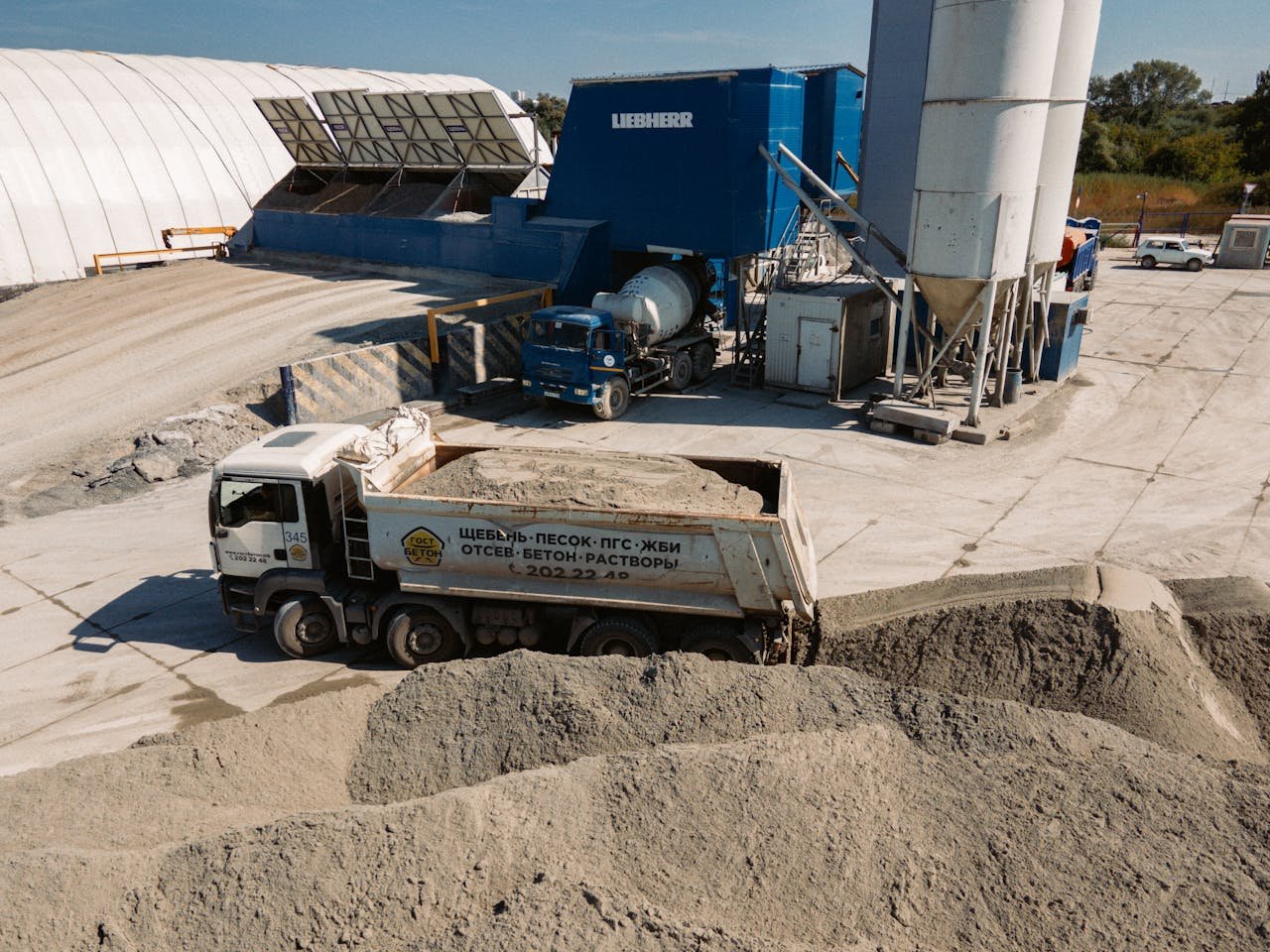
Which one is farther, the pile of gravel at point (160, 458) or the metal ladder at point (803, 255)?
the metal ladder at point (803, 255)

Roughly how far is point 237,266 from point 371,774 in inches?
1104

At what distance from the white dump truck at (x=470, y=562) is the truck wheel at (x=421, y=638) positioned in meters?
0.02

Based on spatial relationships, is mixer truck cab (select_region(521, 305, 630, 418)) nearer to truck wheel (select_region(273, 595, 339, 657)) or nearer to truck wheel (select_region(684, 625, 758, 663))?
truck wheel (select_region(273, 595, 339, 657))

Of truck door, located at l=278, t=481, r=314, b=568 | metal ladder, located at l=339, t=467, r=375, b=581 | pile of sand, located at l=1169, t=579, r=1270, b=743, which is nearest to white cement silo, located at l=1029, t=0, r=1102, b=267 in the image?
pile of sand, located at l=1169, t=579, r=1270, b=743

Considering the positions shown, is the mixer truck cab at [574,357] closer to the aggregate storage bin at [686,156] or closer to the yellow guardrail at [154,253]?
the aggregate storage bin at [686,156]

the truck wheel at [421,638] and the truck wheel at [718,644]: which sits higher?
the truck wheel at [718,644]

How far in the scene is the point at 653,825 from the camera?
266 inches

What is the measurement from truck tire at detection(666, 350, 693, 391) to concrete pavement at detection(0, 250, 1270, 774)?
1.14ft

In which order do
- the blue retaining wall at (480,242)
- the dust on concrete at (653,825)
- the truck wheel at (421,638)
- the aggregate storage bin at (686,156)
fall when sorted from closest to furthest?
the dust on concrete at (653,825) → the truck wheel at (421,638) → the aggregate storage bin at (686,156) → the blue retaining wall at (480,242)

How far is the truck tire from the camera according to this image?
2192 cm

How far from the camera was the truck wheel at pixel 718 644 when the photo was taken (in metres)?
9.82

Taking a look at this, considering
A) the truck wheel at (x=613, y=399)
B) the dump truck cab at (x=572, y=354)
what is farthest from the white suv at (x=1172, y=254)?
the dump truck cab at (x=572, y=354)

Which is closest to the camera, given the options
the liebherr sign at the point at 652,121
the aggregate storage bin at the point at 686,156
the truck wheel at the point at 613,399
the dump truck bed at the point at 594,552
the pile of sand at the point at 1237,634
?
the pile of sand at the point at 1237,634

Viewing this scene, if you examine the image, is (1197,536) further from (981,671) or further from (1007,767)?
(1007,767)
